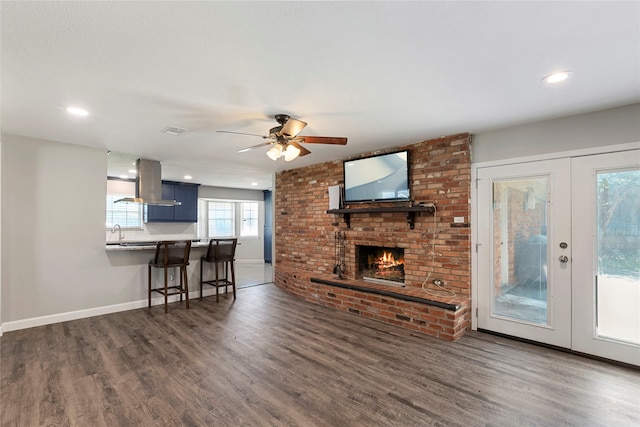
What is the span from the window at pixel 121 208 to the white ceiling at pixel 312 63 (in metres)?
3.84

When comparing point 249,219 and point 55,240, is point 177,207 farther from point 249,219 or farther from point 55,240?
point 55,240

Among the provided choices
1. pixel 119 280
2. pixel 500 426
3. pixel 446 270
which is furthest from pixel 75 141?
pixel 500 426

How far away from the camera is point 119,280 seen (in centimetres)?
440

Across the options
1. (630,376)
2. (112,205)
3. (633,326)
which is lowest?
(630,376)

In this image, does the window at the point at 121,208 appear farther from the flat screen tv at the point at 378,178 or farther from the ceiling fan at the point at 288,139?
the ceiling fan at the point at 288,139

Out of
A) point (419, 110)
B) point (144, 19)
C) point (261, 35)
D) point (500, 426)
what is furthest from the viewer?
point (419, 110)

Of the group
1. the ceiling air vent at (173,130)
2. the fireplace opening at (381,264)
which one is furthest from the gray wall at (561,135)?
the ceiling air vent at (173,130)

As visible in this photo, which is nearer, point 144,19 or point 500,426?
point 144,19

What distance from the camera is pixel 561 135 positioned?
3023 mm

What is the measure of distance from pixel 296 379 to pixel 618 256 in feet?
10.1

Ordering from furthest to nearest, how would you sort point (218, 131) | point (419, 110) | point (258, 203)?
point (258, 203) < point (218, 131) < point (419, 110)

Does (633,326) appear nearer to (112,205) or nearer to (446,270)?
(446,270)

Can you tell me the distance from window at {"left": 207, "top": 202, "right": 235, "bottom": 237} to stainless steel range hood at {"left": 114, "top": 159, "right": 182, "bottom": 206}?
375 centimetres

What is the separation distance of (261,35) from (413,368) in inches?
110
